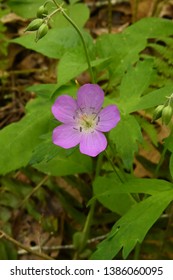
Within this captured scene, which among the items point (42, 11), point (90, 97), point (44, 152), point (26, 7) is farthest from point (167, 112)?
point (26, 7)

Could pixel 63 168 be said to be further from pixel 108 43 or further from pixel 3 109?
pixel 3 109

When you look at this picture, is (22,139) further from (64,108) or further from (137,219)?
(137,219)

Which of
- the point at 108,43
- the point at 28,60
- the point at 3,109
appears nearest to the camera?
the point at 108,43

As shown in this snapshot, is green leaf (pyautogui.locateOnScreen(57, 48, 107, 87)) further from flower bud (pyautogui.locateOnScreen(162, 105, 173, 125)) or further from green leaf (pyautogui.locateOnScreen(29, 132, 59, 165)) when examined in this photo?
flower bud (pyautogui.locateOnScreen(162, 105, 173, 125))

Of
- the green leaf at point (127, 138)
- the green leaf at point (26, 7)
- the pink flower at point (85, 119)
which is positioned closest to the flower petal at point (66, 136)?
the pink flower at point (85, 119)

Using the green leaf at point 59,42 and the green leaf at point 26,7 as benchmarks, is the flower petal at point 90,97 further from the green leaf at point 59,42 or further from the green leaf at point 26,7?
the green leaf at point 26,7
